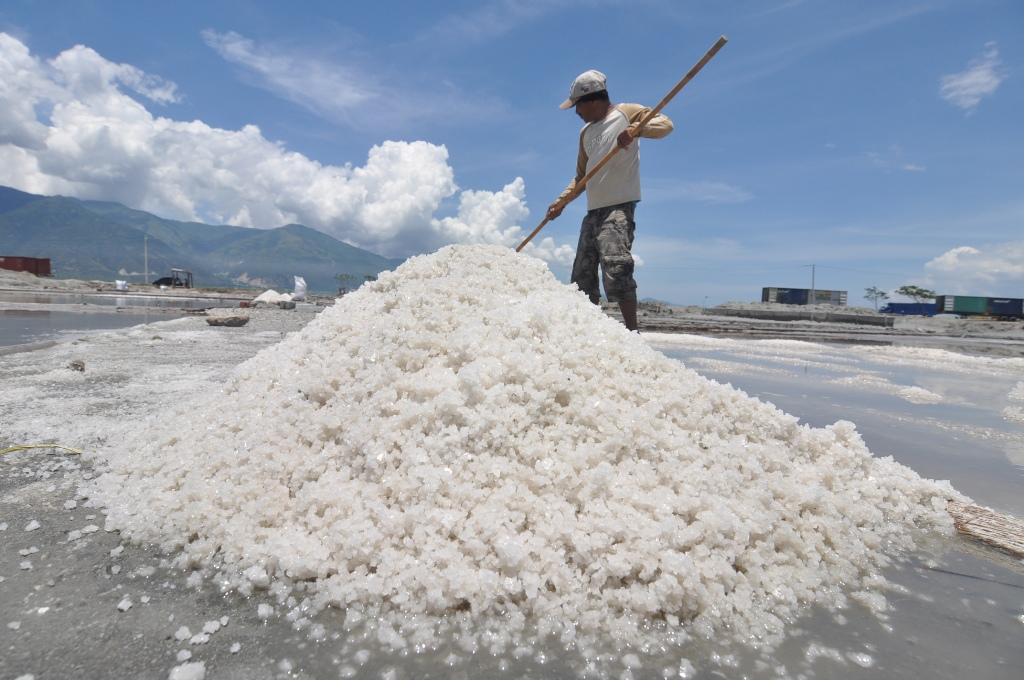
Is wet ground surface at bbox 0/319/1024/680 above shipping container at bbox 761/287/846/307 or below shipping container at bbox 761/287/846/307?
below

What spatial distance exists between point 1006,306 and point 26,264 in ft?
236

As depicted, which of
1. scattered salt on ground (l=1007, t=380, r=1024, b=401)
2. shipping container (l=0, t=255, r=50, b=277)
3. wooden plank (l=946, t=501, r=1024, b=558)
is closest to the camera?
Answer: wooden plank (l=946, t=501, r=1024, b=558)

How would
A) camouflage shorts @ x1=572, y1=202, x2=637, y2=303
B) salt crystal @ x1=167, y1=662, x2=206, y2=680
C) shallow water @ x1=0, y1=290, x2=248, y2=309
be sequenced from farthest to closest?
1. shallow water @ x1=0, y1=290, x2=248, y2=309
2. camouflage shorts @ x1=572, y1=202, x2=637, y2=303
3. salt crystal @ x1=167, y1=662, x2=206, y2=680

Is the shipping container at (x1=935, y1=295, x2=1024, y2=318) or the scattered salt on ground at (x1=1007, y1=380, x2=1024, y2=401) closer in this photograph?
the scattered salt on ground at (x1=1007, y1=380, x2=1024, y2=401)

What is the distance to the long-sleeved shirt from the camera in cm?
366

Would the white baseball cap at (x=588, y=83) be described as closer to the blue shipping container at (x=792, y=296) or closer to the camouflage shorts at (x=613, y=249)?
the camouflage shorts at (x=613, y=249)

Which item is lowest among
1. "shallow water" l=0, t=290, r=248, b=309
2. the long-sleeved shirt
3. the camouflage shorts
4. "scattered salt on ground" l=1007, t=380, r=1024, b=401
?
"scattered salt on ground" l=1007, t=380, r=1024, b=401

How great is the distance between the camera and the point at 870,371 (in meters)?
5.29

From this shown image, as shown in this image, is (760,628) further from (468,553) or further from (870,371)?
(870,371)

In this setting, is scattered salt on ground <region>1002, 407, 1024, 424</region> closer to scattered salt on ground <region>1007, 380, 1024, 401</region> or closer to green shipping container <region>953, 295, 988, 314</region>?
scattered salt on ground <region>1007, 380, 1024, 401</region>

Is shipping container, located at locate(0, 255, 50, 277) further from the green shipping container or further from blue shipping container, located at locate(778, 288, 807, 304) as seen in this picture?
the green shipping container

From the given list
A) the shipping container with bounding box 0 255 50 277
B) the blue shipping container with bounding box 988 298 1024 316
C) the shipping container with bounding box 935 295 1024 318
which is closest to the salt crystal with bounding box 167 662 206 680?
the shipping container with bounding box 935 295 1024 318

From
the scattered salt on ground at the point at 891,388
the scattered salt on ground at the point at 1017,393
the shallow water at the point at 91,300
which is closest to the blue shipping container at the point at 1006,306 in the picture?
the scattered salt on ground at the point at 1017,393

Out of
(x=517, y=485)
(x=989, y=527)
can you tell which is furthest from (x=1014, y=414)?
(x=517, y=485)
